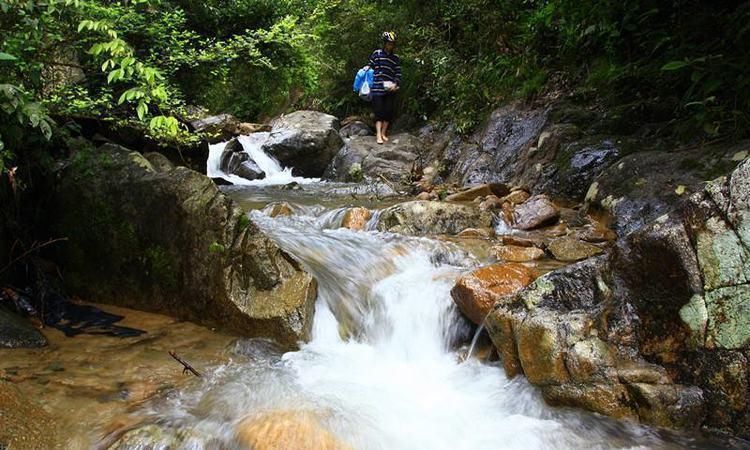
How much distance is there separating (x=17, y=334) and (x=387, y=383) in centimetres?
280

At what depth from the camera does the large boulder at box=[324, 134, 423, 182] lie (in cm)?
1092

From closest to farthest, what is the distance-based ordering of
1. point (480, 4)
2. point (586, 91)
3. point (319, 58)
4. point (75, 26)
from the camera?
point (75, 26) < point (586, 91) < point (480, 4) < point (319, 58)

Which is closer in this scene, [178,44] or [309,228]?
[178,44]

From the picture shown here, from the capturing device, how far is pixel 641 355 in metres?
3.15

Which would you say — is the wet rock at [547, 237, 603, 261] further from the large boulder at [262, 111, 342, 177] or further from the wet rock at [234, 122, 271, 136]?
the wet rock at [234, 122, 271, 136]

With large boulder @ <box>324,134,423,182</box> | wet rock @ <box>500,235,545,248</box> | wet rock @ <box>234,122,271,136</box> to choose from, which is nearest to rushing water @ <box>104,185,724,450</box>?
wet rock @ <box>500,235,545,248</box>

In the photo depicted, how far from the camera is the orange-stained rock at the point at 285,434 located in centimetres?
281

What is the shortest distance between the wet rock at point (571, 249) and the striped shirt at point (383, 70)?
22.7 feet

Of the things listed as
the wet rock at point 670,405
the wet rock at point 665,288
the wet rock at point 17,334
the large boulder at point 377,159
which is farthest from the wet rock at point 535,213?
the wet rock at point 17,334

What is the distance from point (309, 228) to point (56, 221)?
9.41 ft

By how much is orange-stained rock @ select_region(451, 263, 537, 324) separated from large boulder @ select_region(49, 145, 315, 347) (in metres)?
1.33

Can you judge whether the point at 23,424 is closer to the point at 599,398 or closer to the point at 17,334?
the point at 17,334

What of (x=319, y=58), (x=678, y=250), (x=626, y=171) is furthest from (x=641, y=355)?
(x=319, y=58)

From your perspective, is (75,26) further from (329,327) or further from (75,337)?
(329,327)
